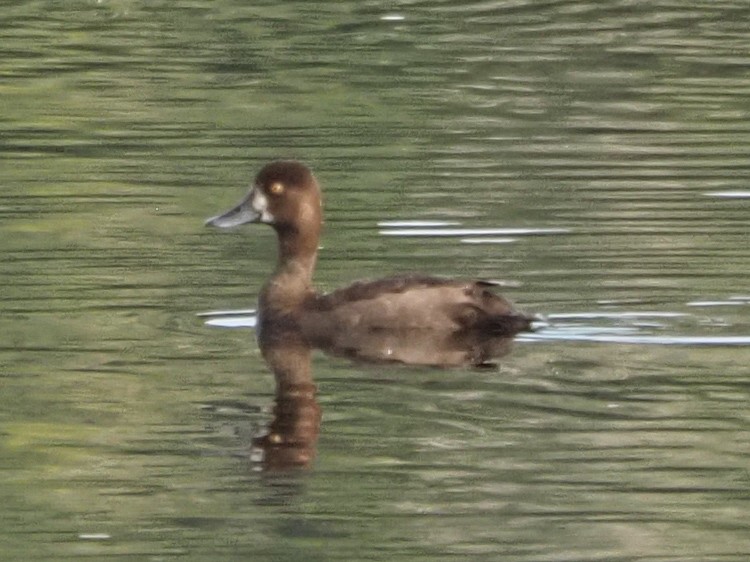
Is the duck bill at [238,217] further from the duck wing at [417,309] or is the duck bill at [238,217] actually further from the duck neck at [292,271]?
the duck wing at [417,309]

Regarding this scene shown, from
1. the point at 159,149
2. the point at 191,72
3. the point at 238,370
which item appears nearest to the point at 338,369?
the point at 238,370

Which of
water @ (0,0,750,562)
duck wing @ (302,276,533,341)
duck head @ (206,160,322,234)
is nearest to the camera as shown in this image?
water @ (0,0,750,562)

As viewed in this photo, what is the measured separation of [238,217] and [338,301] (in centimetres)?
113

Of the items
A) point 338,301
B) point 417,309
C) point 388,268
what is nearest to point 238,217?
point 388,268

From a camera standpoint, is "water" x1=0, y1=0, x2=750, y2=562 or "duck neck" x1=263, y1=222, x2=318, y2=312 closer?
"water" x1=0, y1=0, x2=750, y2=562

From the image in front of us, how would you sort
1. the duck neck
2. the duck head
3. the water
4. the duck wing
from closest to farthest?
1. the water
2. the duck wing
3. the duck neck
4. the duck head

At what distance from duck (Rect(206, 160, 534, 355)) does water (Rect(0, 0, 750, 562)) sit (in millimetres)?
205

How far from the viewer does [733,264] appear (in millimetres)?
12055

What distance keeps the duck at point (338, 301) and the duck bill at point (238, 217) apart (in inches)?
2.5

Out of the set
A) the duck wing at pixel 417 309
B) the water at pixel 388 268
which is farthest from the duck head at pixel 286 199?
the duck wing at pixel 417 309

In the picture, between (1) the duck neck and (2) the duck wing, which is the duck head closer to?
(1) the duck neck

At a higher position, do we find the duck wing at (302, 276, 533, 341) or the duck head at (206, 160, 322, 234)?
the duck head at (206, 160, 322, 234)

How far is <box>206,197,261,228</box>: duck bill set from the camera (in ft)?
40.3

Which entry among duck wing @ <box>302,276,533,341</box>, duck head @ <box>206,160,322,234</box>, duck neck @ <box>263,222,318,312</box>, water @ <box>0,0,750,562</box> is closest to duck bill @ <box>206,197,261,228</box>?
duck head @ <box>206,160,322,234</box>
